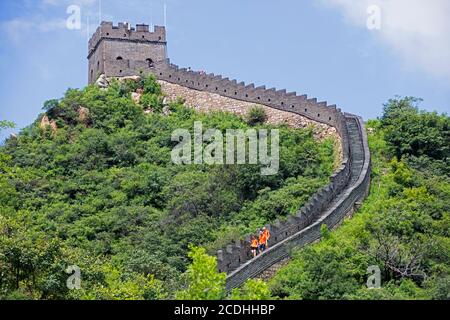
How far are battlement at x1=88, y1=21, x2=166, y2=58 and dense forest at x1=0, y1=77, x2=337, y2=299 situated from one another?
3.72 meters

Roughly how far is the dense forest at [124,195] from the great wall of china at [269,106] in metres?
1.07

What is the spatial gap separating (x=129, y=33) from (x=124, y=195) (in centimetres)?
1657

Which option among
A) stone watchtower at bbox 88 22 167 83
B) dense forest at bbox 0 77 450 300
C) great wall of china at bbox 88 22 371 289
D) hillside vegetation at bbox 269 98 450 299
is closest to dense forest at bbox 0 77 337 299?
dense forest at bbox 0 77 450 300

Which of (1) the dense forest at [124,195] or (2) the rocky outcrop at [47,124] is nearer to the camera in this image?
(1) the dense forest at [124,195]

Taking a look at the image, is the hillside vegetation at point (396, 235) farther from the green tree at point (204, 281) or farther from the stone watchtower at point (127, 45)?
the stone watchtower at point (127, 45)

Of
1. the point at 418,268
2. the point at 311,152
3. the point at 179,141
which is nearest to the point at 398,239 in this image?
the point at 418,268

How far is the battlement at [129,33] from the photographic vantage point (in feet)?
209

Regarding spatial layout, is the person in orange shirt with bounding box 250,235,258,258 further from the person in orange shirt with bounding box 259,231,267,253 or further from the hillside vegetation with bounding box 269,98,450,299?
the hillside vegetation with bounding box 269,98,450,299

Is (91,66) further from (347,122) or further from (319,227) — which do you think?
(319,227)

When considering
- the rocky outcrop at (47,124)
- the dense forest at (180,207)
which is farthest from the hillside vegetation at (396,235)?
the rocky outcrop at (47,124)

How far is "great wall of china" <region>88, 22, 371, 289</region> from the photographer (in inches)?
1524

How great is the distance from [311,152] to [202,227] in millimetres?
7323

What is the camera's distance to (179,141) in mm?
54531

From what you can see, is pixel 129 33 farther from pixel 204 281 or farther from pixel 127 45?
pixel 204 281
